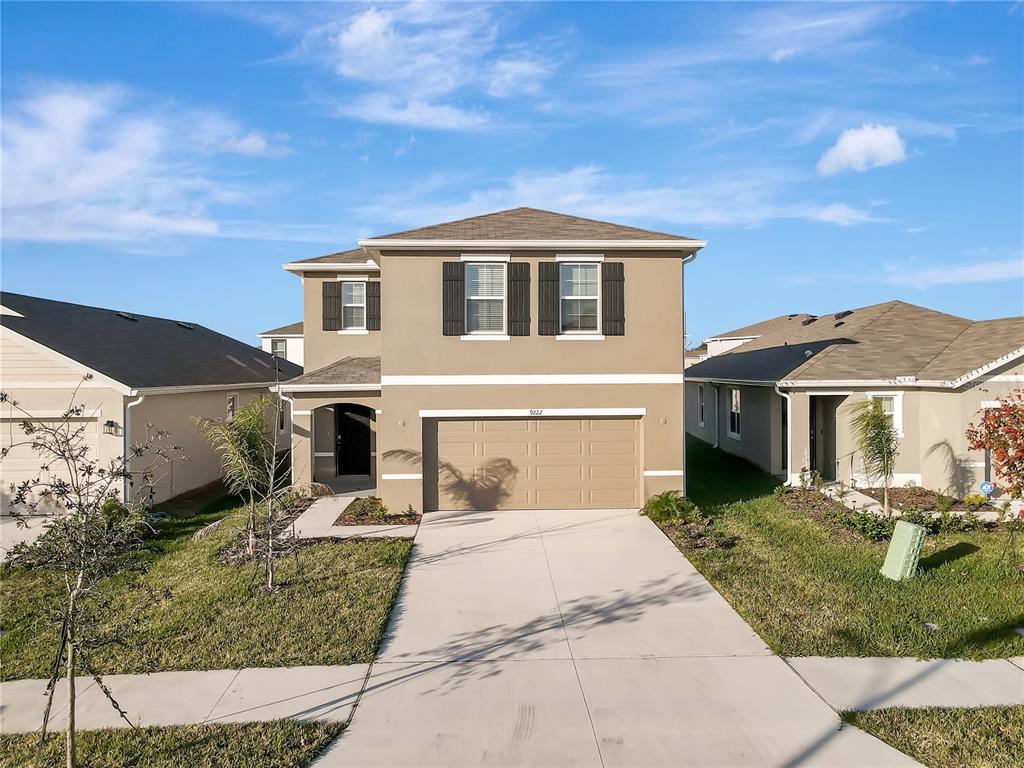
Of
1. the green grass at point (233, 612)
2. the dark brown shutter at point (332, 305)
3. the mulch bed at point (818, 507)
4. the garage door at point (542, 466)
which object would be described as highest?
the dark brown shutter at point (332, 305)

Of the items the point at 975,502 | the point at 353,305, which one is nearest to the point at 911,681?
the point at 975,502

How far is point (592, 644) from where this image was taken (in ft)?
22.9

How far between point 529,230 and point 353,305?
19.0ft

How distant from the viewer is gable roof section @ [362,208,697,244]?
12.9 meters

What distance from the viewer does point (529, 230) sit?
13398mm

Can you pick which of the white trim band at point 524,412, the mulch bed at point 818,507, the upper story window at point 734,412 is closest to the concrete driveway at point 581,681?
the mulch bed at point 818,507

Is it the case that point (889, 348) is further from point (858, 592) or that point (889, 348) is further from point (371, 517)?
point (371, 517)

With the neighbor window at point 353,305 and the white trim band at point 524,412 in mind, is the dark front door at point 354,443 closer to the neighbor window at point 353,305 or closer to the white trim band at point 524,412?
the neighbor window at point 353,305

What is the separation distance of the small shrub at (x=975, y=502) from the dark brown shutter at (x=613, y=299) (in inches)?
308

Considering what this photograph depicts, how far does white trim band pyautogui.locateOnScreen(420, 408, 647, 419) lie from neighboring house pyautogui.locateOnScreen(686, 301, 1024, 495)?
483 centimetres

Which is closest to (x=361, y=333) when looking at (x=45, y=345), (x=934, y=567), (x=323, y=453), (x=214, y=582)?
(x=323, y=453)

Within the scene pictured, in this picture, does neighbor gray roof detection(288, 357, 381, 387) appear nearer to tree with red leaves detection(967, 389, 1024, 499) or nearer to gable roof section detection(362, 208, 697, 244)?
gable roof section detection(362, 208, 697, 244)

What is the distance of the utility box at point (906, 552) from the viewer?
28.0 feet

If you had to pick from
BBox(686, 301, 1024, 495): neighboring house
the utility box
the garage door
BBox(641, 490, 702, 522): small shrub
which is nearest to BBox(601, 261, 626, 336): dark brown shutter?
the garage door
